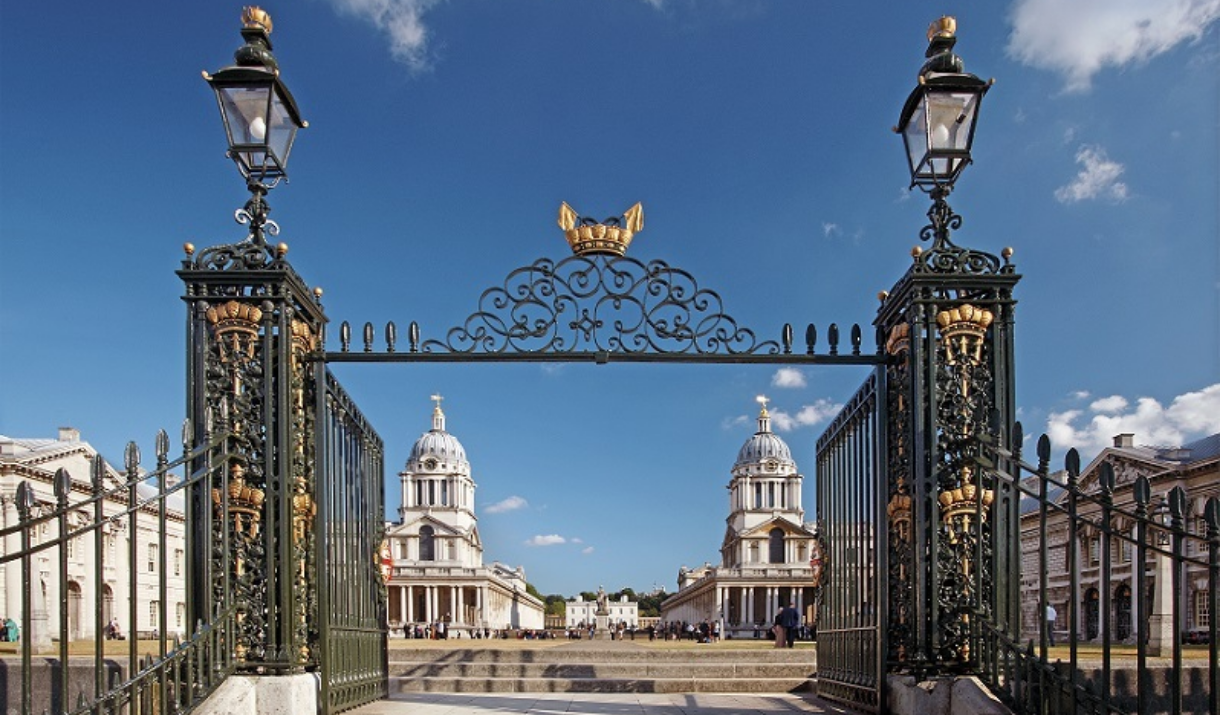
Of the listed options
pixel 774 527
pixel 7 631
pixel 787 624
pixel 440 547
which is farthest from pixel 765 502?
pixel 7 631

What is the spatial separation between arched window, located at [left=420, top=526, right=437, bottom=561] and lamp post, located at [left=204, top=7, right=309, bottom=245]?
104 m

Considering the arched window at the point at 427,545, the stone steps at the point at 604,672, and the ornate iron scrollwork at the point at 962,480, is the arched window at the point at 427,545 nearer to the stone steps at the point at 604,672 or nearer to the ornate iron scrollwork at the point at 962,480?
the stone steps at the point at 604,672

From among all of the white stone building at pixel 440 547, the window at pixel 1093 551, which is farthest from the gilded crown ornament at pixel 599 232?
the white stone building at pixel 440 547

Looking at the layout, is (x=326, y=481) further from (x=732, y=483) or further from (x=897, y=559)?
(x=732, y=483)

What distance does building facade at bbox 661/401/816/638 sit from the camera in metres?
96.2

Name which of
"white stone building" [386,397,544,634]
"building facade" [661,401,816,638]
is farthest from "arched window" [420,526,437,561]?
"building facade" [661,401,816,638]

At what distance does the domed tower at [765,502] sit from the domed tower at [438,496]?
95.1 feet

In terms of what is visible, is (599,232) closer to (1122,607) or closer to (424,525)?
(1122,607)

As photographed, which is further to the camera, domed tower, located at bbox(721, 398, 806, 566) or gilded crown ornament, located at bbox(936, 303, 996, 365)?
domed tower, located at bbox(721, 398, 806, 566)

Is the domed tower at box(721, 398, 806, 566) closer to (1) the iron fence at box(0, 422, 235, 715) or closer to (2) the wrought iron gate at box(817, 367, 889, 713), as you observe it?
(2) the wrought iron gate at box(817, 367, 889, 713)

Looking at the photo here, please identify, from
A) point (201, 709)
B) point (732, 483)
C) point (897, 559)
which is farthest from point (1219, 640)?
point (732, 483)

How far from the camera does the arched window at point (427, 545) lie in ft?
355

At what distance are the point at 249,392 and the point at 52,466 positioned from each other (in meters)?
39.3

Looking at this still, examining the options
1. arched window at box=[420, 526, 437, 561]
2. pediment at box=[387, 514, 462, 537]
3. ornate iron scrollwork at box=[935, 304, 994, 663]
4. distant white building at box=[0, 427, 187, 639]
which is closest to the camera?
ornate iron scrollwork at box=[935, 304, 994, 663]
